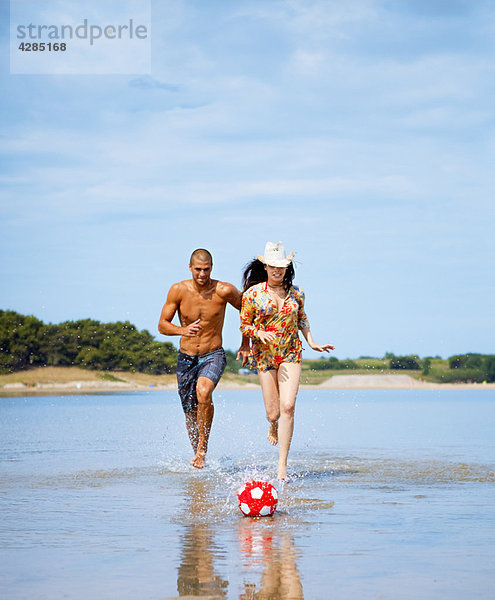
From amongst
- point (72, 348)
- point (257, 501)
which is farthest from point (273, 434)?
point (72, 348)

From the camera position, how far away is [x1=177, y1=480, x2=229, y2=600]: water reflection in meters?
4.64

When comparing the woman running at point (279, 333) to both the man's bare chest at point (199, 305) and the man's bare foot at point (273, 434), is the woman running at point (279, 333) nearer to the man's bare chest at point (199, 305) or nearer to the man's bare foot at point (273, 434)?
the man's bare foot at point (273, 434)

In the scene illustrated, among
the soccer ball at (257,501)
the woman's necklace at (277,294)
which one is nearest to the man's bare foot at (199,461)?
the woman's necklace at (277,294)

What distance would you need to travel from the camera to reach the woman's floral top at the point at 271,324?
9273 millimetres

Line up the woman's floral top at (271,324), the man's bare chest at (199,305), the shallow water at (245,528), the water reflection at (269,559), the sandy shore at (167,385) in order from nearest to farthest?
the water reflection at (269,559) → the shallow water at (245,528) → the woman's floral top at (271,324) → the man's bare chest at (199,305) → the sandy shore at (167,385)

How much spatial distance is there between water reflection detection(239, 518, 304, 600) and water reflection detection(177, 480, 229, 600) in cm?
18

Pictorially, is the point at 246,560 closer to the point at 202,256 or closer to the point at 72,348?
the point at 202,256

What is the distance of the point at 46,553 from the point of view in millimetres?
5637

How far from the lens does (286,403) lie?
9.12m

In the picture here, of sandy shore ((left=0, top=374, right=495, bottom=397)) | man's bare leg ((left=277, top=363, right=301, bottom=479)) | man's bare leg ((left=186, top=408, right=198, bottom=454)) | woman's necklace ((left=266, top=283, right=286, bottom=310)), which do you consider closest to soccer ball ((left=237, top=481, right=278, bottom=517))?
man's bare leg ((left=277, top=363, right=301, bottom=479))

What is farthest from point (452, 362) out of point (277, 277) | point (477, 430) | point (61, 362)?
point (277, 277)

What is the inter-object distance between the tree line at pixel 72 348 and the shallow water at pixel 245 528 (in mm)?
74859

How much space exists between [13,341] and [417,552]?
87.0m

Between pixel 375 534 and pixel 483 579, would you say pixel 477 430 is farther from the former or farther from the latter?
pixel 483 579
